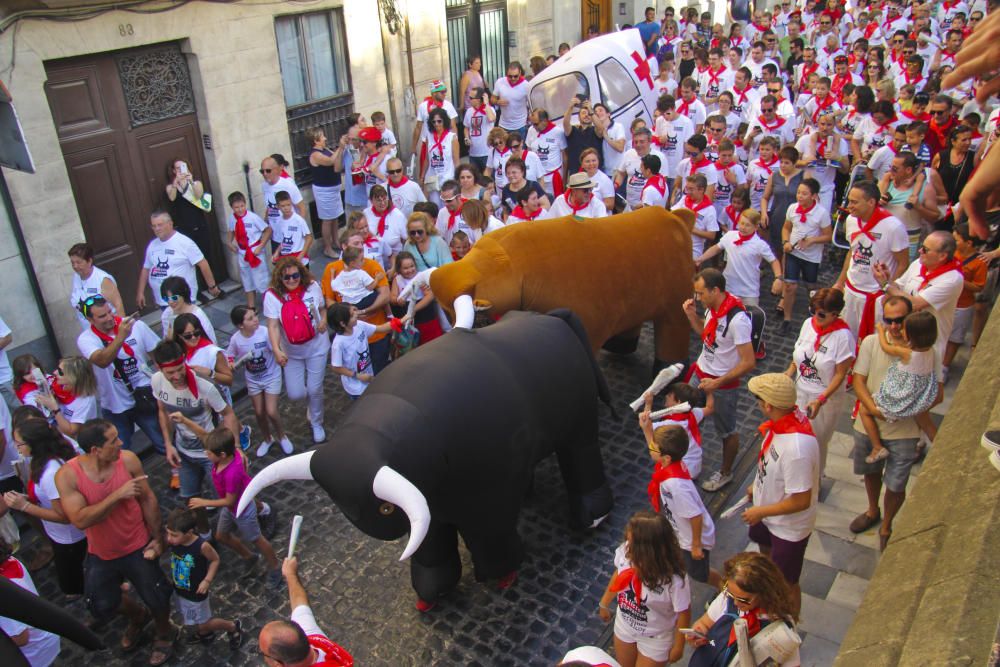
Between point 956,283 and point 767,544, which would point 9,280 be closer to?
A: point 767,544

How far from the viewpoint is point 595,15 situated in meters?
18.6

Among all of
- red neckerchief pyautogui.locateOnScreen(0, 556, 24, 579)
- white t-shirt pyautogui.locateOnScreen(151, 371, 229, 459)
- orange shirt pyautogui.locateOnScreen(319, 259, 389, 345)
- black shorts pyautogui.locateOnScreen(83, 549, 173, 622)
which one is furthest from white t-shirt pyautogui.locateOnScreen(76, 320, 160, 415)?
red neckerchief pyautogui.locateOnScreen(0, 556, 24, 579)

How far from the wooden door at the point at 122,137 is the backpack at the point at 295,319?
3.18 m

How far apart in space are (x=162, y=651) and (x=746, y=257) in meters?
5.78

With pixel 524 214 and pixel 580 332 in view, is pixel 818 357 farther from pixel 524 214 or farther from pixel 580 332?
pixel 524 214

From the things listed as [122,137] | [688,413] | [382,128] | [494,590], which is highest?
[122,137]

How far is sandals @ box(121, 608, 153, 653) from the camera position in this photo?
17.9ft

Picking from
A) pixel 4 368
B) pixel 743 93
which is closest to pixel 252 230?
pixel 4 368

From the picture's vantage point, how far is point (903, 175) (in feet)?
26.7

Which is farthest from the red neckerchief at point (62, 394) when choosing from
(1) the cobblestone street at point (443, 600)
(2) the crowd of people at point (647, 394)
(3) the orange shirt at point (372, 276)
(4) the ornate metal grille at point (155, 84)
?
(4) the ornate metal grille at point (155, 84)

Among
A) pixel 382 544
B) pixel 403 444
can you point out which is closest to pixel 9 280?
pixel 382 544

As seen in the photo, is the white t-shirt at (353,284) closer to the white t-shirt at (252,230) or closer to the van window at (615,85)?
the white t-shirt at (252,230)

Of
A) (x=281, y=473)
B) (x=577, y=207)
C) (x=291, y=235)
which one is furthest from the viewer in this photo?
(x=291, y=235)

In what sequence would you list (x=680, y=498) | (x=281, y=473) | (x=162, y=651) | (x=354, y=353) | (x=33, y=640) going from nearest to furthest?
(x=281, y=473) → (x=33, y=640) → (x=680, y=498) → (x=162, y=651) → (x=354, y=353)
